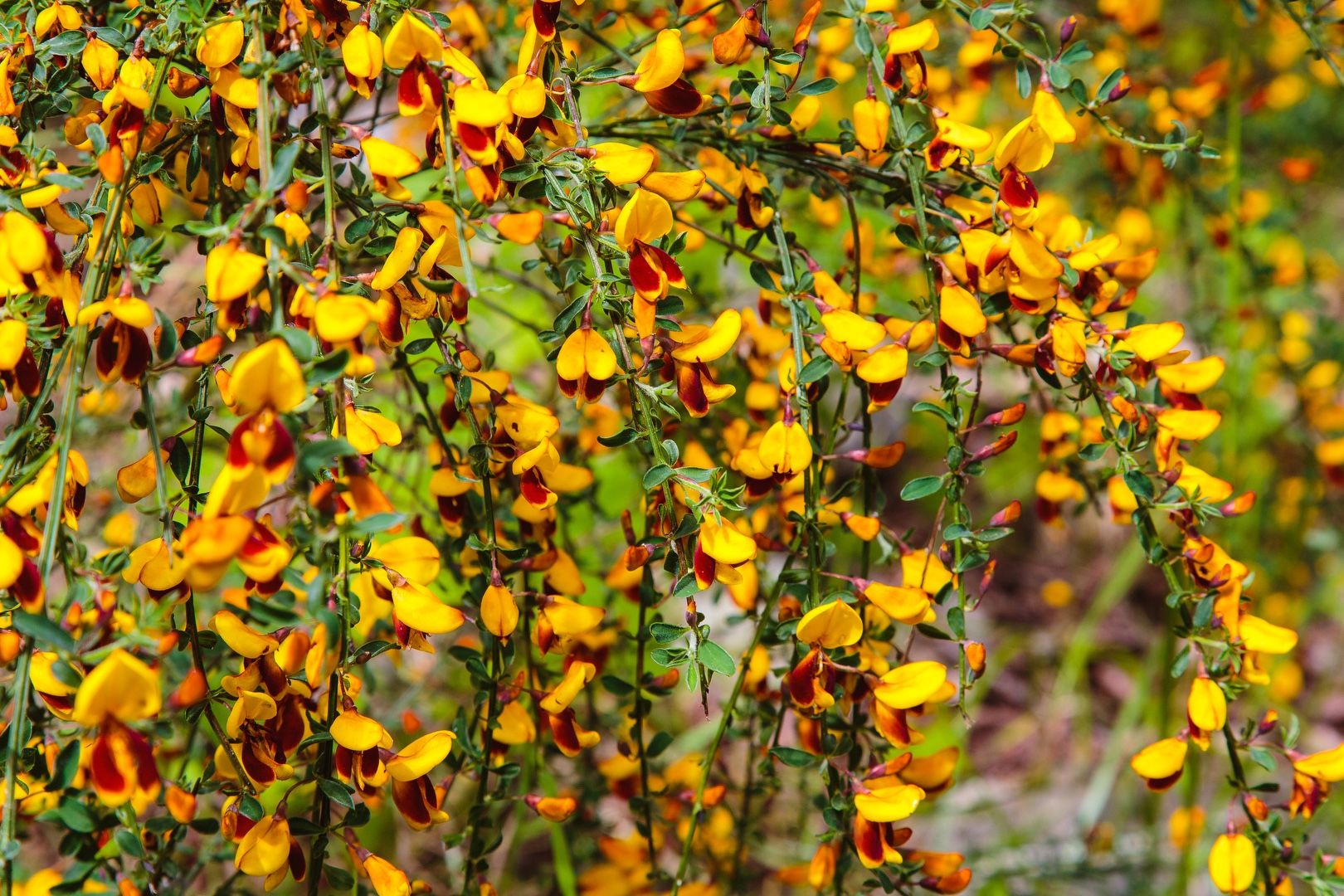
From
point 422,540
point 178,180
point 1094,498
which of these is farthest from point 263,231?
point 1094,498

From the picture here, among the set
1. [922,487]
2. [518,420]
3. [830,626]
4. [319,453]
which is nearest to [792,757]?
[830,626]

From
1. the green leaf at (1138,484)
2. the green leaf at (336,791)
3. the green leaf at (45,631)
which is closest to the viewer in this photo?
the green leaf at (45,631)

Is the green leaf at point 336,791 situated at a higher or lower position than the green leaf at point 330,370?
lower

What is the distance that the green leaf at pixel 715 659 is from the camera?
0.77 metres

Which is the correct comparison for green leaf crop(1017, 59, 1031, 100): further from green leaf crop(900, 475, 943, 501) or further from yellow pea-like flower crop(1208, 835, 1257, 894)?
yellow pea-like flower crop(1208, 835, 1257, 894)

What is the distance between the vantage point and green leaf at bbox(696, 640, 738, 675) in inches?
30.3

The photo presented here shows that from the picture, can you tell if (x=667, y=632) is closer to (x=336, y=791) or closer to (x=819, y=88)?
(x=336, y=791)

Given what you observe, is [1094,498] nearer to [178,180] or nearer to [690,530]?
[690,530]

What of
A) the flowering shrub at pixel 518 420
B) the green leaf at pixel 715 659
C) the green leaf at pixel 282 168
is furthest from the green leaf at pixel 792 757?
the green leaf at pixel 282 168

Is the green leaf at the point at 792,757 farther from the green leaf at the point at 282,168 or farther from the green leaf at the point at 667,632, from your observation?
the green leaf at the point at 282,168

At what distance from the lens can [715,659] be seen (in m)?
0.79

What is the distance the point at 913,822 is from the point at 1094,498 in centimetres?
118

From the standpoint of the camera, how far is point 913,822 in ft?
6.88

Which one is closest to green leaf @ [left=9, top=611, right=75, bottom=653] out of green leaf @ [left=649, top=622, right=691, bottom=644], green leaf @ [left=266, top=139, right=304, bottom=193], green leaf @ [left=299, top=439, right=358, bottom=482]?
green leaf @ [left=299, top=439, right=358, bottom=482]
